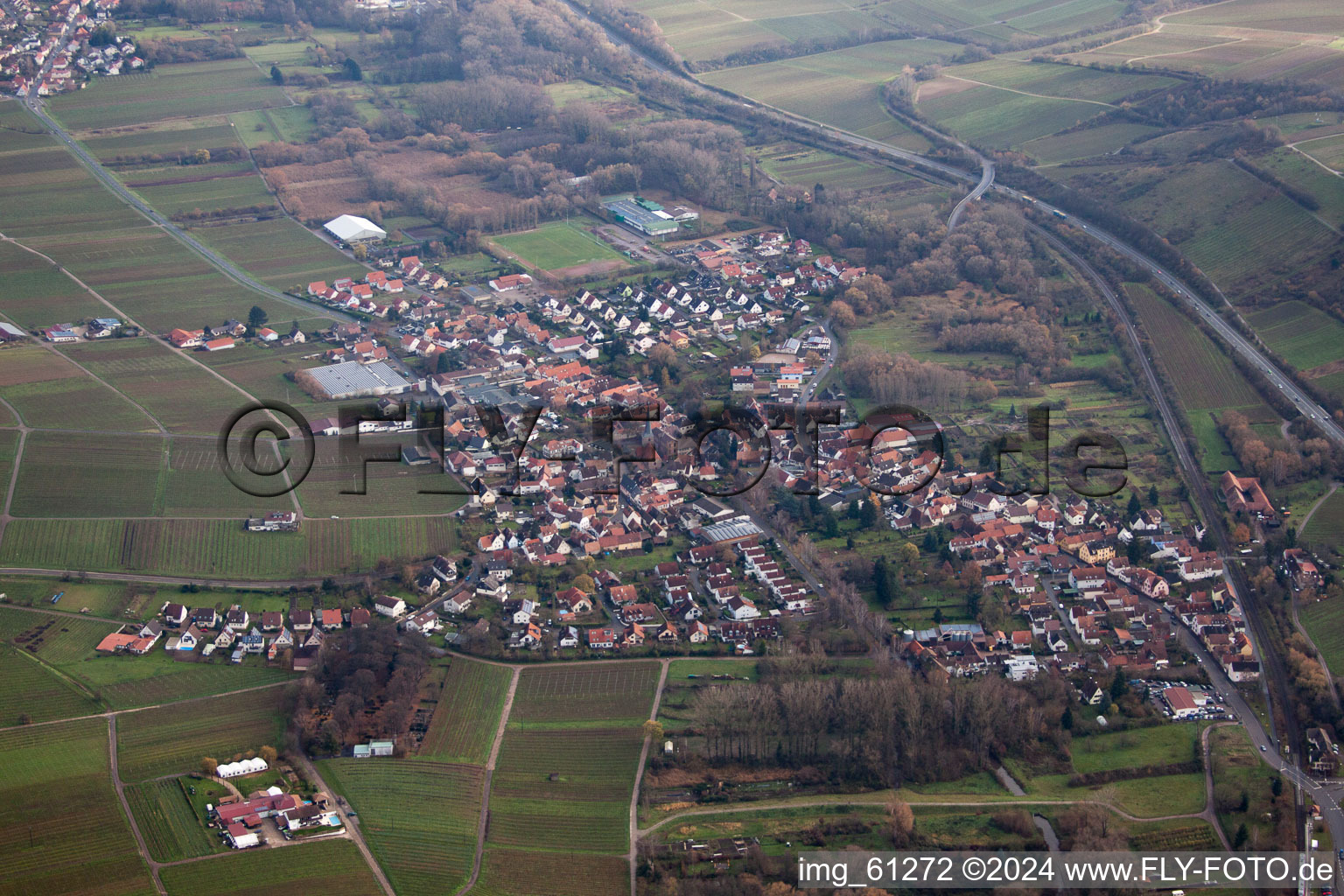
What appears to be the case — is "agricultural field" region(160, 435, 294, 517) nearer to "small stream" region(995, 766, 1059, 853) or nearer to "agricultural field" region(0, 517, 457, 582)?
"agricultural field" region(0, 517, 457, 582)

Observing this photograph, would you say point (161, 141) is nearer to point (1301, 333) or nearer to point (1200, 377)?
point (1200, 377)

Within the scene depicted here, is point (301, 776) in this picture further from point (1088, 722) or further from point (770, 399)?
point (770, 399)

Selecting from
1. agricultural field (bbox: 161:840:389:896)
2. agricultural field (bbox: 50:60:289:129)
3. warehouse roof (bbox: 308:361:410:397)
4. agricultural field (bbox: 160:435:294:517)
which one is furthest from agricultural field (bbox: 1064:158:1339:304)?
agricultural field (bbox: 50:60:289:129)

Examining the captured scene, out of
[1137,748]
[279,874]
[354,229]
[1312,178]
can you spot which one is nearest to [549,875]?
[279,874]

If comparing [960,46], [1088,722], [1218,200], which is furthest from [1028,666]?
[960,46]

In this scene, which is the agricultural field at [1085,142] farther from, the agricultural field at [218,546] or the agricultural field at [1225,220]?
the agricultural field at [218,546]

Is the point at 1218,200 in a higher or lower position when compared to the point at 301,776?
higher
